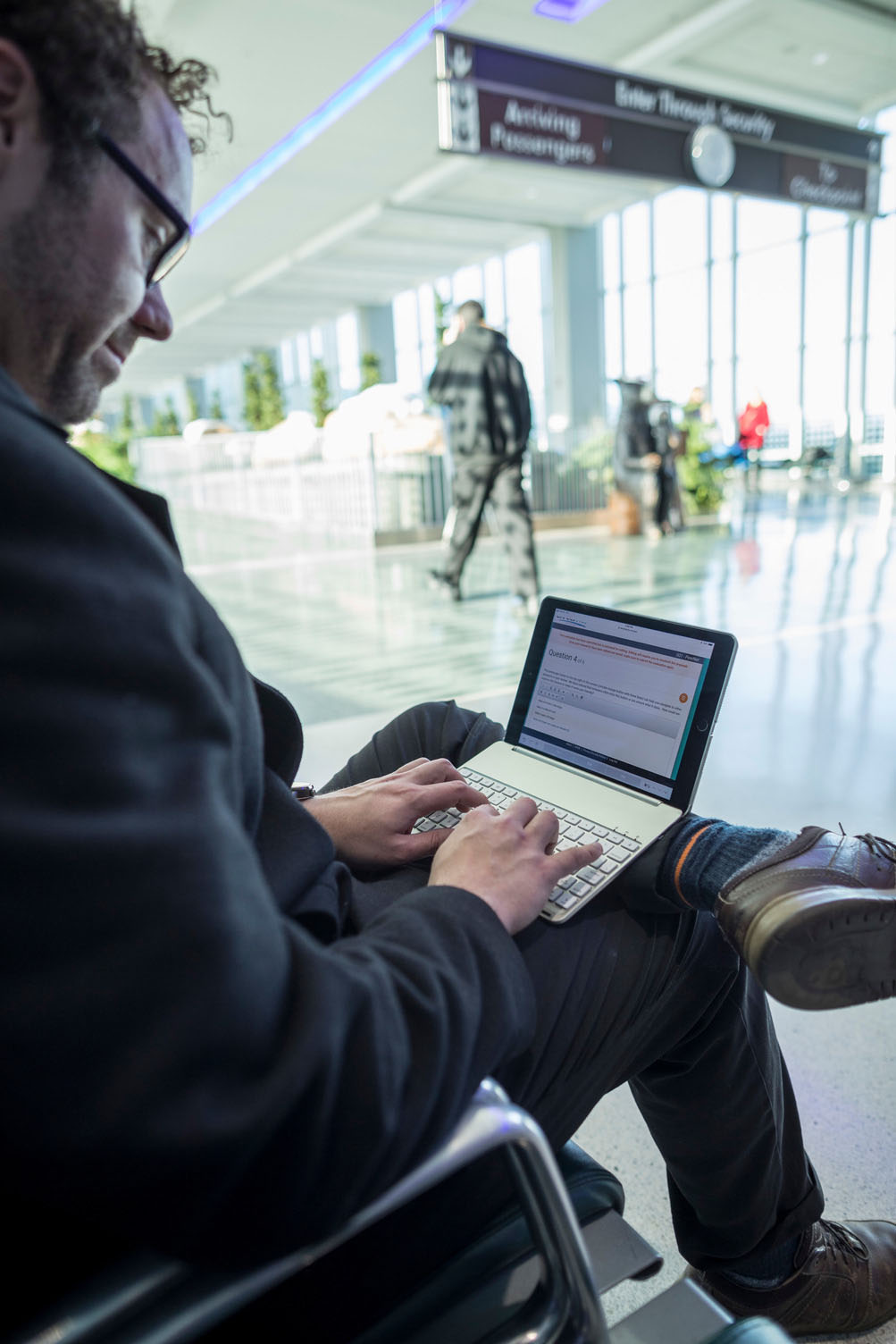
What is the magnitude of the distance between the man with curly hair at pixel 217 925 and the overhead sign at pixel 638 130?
466cm

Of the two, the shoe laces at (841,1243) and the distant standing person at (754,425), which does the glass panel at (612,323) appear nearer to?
the distant standing person at (754,425)

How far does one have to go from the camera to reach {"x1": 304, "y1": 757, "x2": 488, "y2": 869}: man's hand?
1009 millimetres

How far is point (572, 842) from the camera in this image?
3.50 feet

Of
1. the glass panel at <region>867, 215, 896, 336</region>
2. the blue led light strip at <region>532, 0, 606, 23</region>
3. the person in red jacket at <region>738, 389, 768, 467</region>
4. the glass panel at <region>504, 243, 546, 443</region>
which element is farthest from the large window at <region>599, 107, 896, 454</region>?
the blue led light strip at <region>532, 0, 606, 23</region>

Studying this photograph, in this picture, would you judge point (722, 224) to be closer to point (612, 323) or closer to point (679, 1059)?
point (612, 323)

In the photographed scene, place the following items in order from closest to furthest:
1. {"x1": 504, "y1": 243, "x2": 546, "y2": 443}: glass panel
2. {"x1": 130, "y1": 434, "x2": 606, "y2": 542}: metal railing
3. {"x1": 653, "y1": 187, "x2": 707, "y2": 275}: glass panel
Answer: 1. {"x1": 130, "y1": 434, "x2": 606, "y2": 542}: metal railing
2. {"x1": 653, "y1": 187, "x2": 707, "y2": 275}: glass panel
3. {"x1": 504, "y1": 243, "x2": 546, "y2": 443}: glass panel

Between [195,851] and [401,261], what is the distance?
21855 mm

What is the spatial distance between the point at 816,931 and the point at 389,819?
1.47ft

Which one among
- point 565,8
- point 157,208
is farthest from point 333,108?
point 157,208

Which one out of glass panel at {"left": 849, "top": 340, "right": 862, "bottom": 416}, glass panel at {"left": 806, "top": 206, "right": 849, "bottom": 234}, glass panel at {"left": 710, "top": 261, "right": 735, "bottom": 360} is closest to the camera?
glass panel at {"left": 806, "top": 206, "right": 849, "bottom": 234}

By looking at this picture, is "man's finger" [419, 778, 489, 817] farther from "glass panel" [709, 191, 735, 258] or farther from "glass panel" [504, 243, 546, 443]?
"glass panel" [504, 243, 546, 443]

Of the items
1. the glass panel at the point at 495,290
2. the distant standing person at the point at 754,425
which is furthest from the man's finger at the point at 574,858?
the glass panel at the point at 495,290

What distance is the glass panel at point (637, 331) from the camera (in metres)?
18.4

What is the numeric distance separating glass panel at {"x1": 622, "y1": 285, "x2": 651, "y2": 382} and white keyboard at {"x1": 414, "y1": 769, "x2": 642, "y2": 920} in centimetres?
1850
